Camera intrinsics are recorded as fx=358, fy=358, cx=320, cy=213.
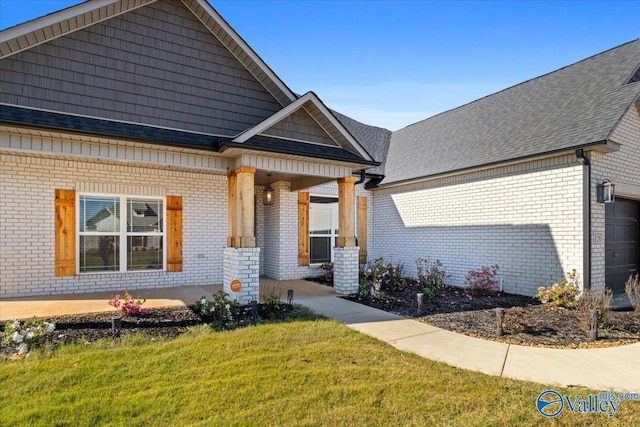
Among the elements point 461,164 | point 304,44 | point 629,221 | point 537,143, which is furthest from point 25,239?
point 629,221

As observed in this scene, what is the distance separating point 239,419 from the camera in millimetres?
3186

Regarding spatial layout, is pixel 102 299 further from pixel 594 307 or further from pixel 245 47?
pixel 594 307

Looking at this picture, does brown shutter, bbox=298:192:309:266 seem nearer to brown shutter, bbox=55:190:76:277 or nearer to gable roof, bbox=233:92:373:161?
gable roof, bbox=233:92:373:161

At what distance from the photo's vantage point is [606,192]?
793 centimetres

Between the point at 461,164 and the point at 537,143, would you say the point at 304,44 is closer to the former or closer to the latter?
the point at 461,164

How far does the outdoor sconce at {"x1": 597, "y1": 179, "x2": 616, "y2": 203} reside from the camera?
25.8 ft

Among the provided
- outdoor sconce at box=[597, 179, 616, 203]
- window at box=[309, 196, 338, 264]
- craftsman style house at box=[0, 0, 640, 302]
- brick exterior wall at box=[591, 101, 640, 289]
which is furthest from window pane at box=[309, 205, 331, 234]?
outdoor sconce at box=[597, 179, 616, 203]

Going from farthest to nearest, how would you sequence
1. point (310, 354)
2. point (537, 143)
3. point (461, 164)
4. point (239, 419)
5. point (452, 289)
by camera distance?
point (461, 164)
point (452, 289)
point (537, 143)
point (310, 354)
point (239, 419)

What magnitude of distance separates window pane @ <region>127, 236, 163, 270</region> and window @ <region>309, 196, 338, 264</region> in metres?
4.70

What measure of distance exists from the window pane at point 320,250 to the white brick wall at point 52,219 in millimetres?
3098

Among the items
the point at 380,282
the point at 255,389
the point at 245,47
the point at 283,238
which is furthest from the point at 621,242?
the point at 245,47

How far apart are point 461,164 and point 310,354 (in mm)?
7767

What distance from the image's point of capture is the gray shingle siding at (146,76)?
7.02m

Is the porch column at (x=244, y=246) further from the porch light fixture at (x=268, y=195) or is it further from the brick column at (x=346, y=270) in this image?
the porch light fixture at (x=268, y=195)
